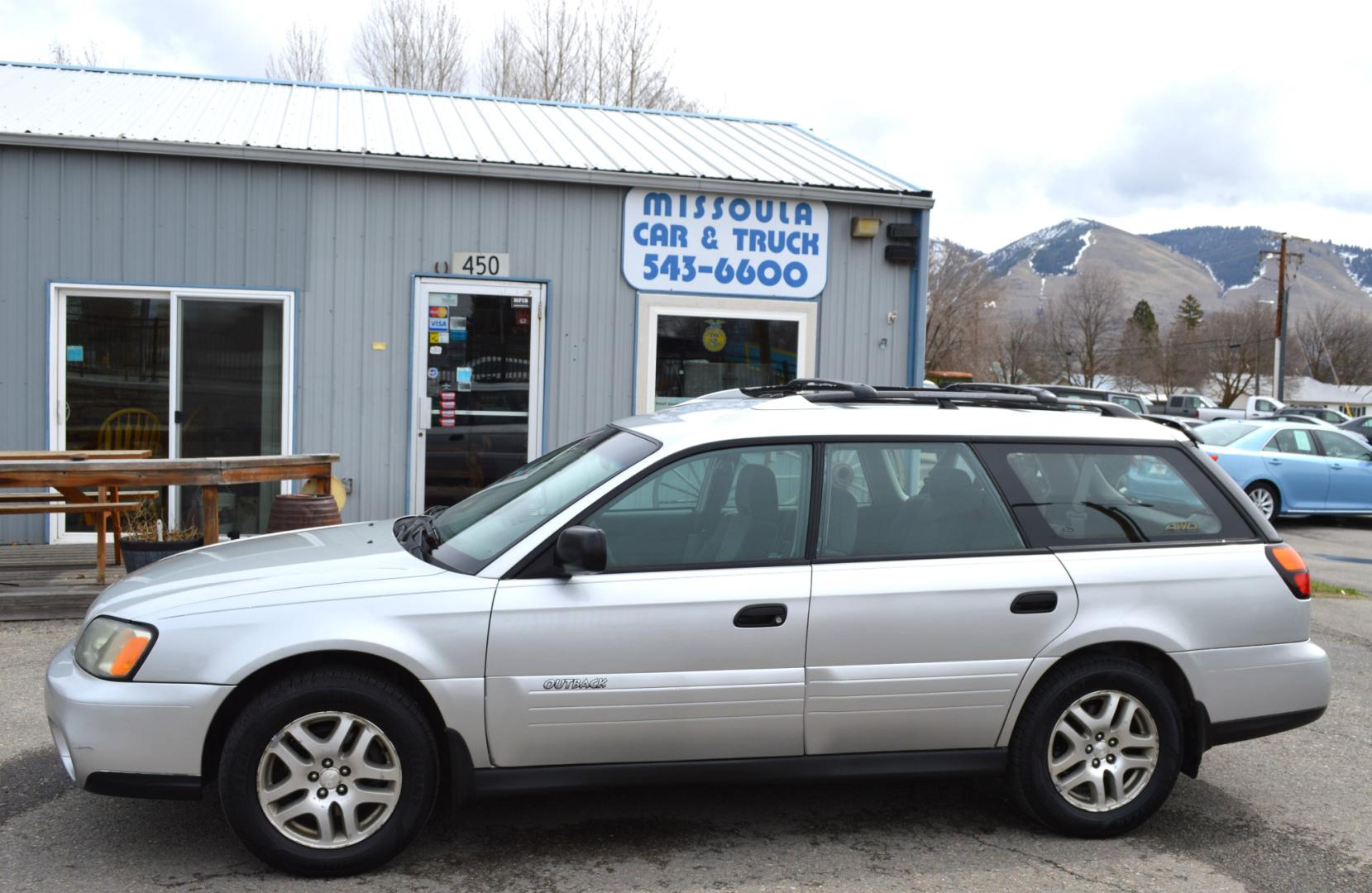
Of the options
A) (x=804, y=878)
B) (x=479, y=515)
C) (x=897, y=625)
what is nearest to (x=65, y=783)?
(x=479, y=515)

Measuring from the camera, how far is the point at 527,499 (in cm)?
452

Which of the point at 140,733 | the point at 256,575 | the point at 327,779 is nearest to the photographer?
the point at 140,733

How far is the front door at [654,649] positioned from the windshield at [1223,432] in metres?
13.5

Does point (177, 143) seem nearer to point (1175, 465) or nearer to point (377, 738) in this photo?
point (377, 738)

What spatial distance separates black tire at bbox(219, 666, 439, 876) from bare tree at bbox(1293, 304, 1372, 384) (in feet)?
310

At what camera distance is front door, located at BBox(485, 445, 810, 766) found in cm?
386

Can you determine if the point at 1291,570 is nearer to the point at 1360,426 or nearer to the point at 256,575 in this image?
the point at 256,575

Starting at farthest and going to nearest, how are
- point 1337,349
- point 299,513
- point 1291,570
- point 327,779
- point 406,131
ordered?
point 1337,349, point 406,131, point 299,513, point 1291,570, point 327,779

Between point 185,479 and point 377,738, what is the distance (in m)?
4.28

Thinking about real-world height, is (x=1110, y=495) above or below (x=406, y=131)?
below

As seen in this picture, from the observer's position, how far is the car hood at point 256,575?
12.5 ft

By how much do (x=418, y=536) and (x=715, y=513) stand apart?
1.20 metres

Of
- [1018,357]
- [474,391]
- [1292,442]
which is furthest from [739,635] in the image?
[1018,357]

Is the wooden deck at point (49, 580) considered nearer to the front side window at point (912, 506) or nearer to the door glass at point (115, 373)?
the door glass at point (115, 373)
